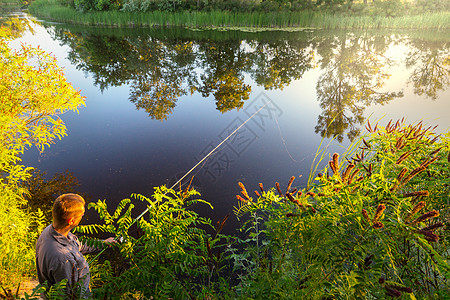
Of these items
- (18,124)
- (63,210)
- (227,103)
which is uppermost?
(18,124)

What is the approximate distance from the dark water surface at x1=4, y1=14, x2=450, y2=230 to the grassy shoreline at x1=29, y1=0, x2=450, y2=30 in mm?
2914

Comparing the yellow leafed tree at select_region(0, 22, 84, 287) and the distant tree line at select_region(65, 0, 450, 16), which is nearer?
the yellow leafed tree at select_region(0, 22, 84, 287)

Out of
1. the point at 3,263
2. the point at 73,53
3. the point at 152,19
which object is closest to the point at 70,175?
the point at 3,263

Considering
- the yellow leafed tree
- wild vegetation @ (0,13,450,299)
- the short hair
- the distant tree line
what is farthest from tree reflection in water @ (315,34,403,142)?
the distant tree line

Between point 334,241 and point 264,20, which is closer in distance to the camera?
point 334,241

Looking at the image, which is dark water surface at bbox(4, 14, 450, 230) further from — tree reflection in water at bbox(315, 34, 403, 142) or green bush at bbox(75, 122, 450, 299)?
green bush at bbox(75, 122, 450, 299)

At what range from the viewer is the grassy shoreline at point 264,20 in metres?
18.6

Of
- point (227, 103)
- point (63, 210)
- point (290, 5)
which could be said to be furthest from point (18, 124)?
point (290, 5)

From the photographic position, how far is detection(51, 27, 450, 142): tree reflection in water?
866cm

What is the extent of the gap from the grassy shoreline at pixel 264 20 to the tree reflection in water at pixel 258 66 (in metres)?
2.80

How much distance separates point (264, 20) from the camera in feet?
66.8

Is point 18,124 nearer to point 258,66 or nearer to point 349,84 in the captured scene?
point 258,66

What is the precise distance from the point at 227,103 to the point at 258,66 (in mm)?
4386

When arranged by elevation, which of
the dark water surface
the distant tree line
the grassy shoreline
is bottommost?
the dark water surface
